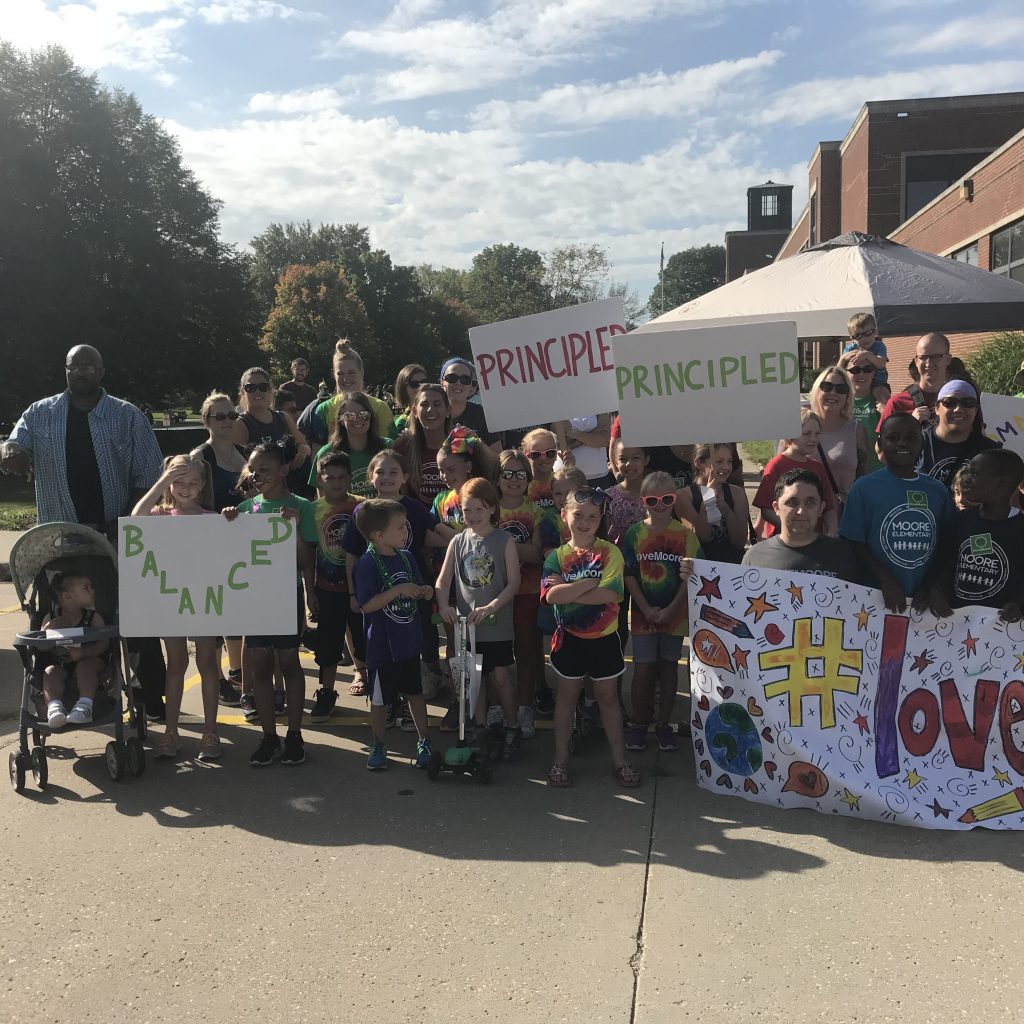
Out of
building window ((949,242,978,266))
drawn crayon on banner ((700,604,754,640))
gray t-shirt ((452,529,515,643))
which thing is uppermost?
building window ((949,242,978,266))

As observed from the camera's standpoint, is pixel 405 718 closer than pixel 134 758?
No

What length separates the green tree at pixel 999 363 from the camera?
507 inches

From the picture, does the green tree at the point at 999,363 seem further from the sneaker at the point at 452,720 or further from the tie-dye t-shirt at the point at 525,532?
the sneaker at the point at 452,720

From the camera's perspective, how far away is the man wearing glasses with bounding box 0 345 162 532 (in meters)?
5.41

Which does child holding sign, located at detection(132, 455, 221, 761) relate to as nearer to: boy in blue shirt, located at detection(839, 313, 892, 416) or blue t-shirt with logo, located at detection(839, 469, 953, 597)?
blue t-shirt with logo, located at detection(839, 469, 953, 597)

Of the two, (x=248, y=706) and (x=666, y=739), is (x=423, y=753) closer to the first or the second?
(x=666, y=739)

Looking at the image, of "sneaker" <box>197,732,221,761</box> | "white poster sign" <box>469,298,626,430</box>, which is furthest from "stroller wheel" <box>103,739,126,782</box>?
"white poster sign" <box>469,298,626,430</box>

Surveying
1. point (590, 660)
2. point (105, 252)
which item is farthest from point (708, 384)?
point (105, 252)

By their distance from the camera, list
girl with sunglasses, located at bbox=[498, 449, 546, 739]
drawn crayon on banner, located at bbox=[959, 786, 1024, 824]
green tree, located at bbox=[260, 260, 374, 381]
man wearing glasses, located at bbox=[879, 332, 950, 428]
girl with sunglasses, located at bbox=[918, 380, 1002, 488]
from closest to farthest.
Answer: drawn crayon on banner, located at bbox=[959, 786, 1024, 824] < girl with sunglasses, located at bbox=[918, 380, 1002, 488] < girl with sunglasses, located at bbox=[498, 449, 546, 739] < man wearing glasses, located at bbox=[879, 332, 950, 428] < green tree, located at bbox=[260, 260, 374, 381]

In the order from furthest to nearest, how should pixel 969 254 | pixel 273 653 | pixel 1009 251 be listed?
pixel 969 254, pixel 1009 251, pixel 273 653

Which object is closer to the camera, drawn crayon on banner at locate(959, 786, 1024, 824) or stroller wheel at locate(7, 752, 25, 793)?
drawn crayon on banner at locate(959, 786, 1024, 824)

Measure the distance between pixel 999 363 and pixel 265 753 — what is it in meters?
12.2

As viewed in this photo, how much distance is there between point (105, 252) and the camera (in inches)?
1172

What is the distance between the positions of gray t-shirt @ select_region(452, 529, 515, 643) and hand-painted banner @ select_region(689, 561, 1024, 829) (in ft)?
3.33
